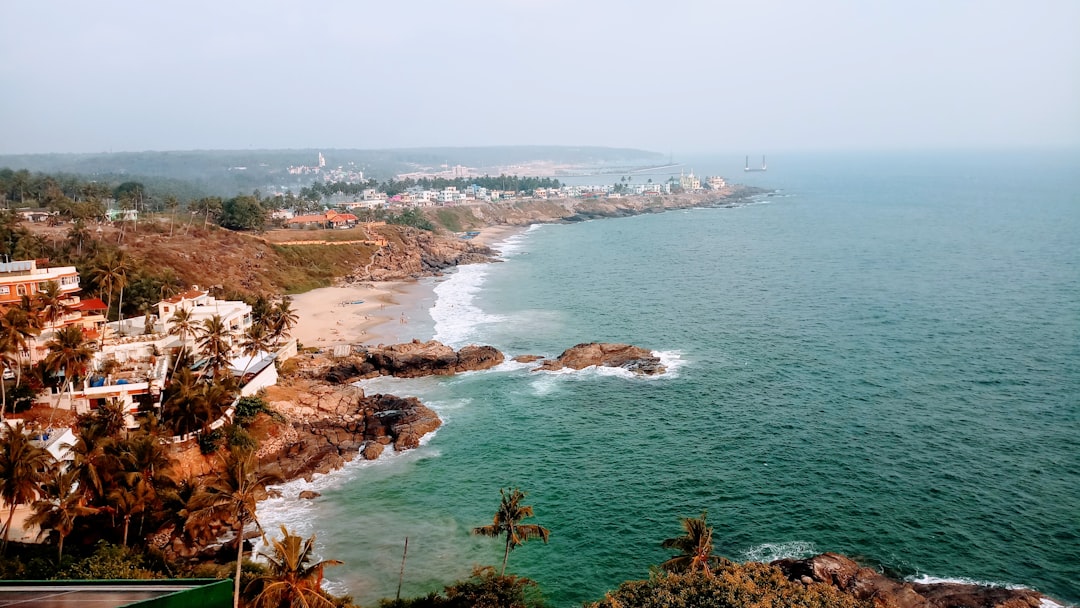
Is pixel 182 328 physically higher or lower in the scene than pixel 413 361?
higher

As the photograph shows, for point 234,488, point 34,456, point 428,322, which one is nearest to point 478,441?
point 234,488

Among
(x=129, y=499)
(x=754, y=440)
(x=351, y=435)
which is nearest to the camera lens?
(x=129, y=499)

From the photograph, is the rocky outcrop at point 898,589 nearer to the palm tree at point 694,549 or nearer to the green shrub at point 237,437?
the palm tree at point 694,549

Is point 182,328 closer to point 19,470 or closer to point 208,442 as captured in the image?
point 208,442

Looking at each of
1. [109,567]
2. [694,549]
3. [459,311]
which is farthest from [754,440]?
[459,311]

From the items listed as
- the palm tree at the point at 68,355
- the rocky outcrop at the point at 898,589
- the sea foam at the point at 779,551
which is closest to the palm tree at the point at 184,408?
the palm tree at the point at 68,355

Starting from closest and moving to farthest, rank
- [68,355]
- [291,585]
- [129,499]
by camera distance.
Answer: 1. [291,585]
2. [129,499]
3. [68,355]

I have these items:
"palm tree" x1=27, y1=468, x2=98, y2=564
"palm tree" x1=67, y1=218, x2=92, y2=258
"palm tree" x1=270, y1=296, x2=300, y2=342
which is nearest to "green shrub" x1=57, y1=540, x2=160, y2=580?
"palm tree" x1=27, y1=468, x2=98, y2=564
